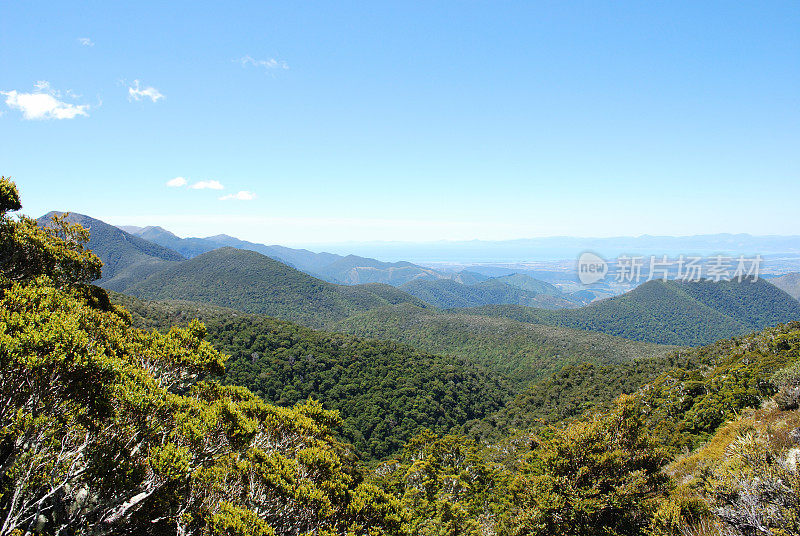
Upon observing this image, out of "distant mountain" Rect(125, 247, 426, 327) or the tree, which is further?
"distant mountain" Rect(125, 247, 426, 327)

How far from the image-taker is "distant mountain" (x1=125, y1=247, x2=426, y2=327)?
→ 15688cm

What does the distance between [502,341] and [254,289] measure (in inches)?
4950

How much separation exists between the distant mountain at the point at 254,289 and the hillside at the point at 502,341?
86.9ft

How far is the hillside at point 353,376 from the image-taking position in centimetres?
5747

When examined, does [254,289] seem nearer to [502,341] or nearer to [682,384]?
[502,341]

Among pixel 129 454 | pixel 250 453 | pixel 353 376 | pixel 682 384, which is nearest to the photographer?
pixel 129 454

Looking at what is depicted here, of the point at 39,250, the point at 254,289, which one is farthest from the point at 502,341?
the point at 254,289

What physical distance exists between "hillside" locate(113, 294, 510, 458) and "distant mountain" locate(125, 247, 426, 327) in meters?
73.6

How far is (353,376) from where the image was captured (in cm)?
6831

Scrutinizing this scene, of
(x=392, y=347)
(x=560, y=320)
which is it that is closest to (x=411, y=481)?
(x=392, y=347)

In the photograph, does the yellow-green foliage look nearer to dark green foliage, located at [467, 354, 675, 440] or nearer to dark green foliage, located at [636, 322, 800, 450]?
dark green foliage, located at [636, 322, 800, 450]

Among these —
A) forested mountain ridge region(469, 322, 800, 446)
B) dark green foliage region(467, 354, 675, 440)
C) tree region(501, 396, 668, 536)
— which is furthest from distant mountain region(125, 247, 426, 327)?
tree region(501, 396, 668, 536)

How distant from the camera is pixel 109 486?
6.27 metres

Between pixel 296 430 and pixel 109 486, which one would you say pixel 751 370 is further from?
pixel 109 486
